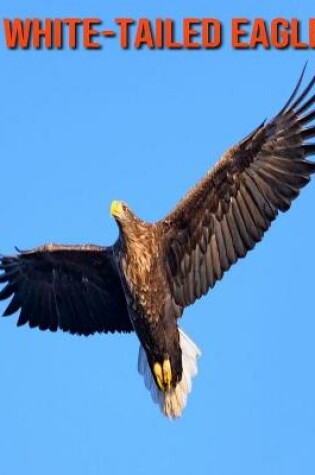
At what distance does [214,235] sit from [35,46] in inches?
104

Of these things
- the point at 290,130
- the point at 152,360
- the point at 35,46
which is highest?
the point at 35,46

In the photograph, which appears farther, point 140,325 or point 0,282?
point 0,282

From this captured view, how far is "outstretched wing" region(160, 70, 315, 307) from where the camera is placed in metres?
23.5

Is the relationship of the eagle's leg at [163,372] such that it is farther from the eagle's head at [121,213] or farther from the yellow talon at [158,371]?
the eagle's head at [121,213]

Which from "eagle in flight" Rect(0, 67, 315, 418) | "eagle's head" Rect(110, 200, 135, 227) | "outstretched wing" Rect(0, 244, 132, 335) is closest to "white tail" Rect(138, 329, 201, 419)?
"eagle in flight" Rect(0, 67, 315, 418)

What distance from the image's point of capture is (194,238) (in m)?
23.9

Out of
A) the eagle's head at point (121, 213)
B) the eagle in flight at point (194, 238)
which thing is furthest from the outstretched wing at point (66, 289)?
the eagle's head at point (121, 213)

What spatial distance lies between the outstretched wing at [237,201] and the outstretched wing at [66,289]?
78 centimetres

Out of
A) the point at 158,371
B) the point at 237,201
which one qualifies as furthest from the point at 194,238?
the point at 158,371

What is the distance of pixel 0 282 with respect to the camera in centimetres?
2542

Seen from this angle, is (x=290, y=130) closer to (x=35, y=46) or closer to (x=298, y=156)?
(x=298, y=156)

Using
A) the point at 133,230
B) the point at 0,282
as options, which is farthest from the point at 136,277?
the point at 0,282

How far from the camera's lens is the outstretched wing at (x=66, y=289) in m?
24.6

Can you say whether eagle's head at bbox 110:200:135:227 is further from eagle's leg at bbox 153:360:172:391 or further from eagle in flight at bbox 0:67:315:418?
eagle's leg at bbox 153:360:172:391
